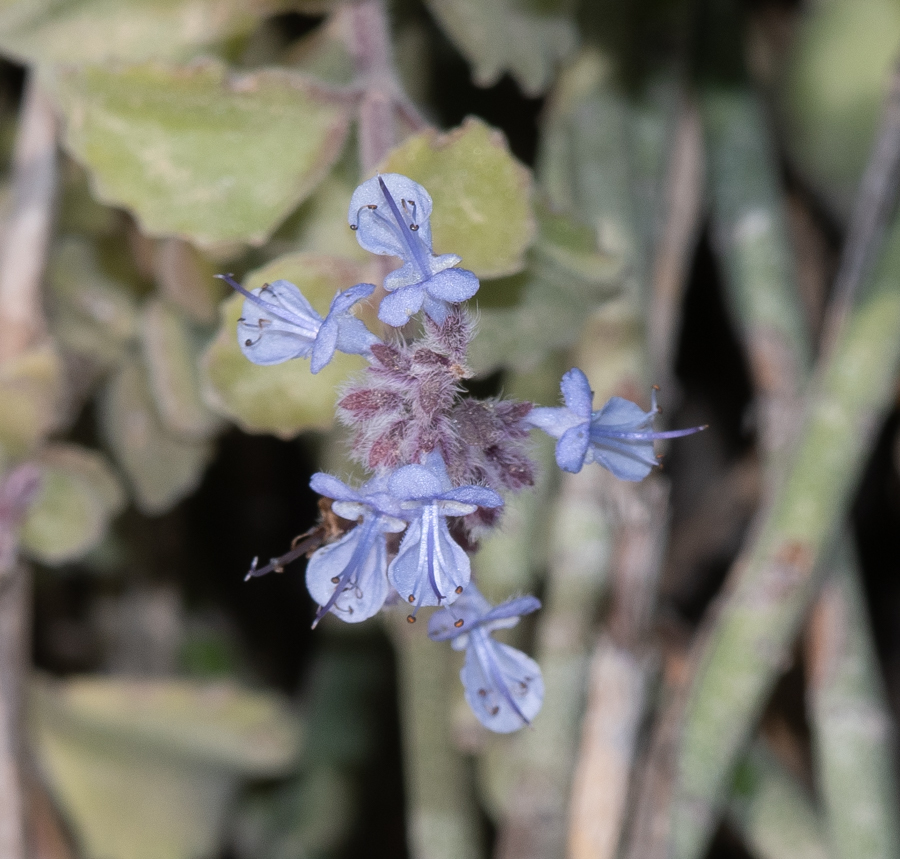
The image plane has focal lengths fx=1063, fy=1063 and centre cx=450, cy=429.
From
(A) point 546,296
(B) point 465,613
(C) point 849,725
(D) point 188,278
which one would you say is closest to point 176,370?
(D) point 188,278

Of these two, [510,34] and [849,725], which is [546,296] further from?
[849,725]

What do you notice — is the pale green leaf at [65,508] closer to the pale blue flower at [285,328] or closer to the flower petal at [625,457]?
the pale blue flower at [285,328]

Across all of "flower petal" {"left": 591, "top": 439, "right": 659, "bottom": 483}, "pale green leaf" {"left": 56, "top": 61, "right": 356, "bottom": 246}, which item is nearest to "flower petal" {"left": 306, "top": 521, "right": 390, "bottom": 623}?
"flower petal" {"left": 591, "top": 439, "right": 659, "bottom": 483}

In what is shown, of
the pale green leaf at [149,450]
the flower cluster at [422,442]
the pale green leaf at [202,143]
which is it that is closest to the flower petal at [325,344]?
the flower cluster at [422,442]

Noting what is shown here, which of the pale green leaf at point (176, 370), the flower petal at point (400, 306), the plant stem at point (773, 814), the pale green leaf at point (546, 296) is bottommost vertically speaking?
the plant stem at point (773, 814)

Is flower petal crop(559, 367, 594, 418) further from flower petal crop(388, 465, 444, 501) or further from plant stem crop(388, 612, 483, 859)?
plant stem crop(388, 612, 483, 859)

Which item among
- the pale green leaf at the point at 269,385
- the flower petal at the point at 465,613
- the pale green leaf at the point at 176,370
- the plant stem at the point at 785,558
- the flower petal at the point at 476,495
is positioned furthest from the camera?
the pale green leaf at the point at 176,370

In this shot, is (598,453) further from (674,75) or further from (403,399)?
(674,75)
